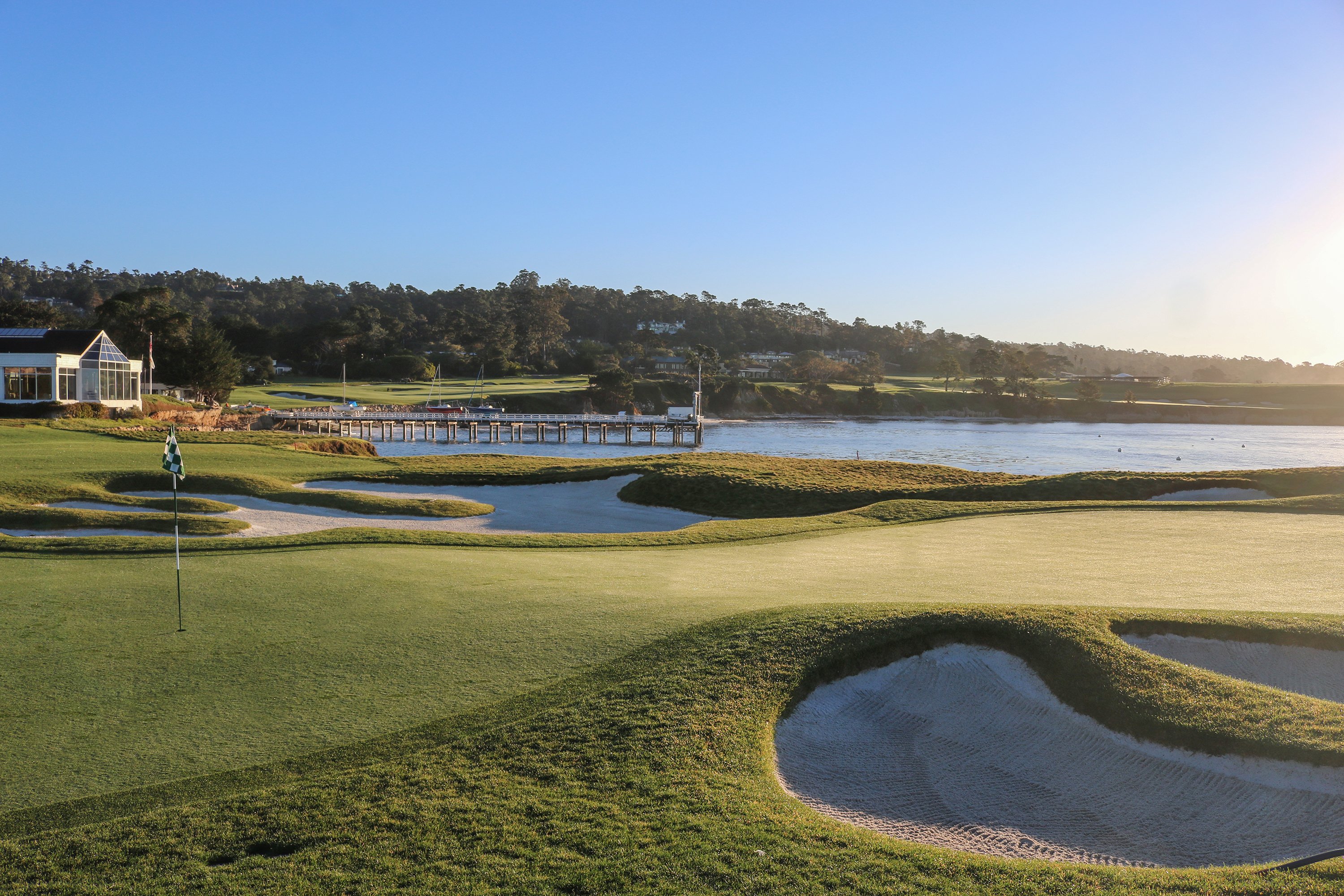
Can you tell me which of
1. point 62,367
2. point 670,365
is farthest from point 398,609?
point 670,365

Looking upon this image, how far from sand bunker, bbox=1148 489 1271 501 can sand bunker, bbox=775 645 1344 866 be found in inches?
862

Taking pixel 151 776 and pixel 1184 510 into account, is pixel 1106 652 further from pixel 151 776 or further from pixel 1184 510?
pixel 1184 510

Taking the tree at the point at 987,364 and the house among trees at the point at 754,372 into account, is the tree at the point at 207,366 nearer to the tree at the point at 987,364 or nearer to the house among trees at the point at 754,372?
the house among trees at the point at 754,372

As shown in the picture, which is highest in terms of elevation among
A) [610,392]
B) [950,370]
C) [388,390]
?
[950,370]

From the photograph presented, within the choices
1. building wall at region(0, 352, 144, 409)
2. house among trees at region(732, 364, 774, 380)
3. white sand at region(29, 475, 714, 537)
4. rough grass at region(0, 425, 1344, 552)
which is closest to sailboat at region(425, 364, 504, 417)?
building wall at region(0, 352, 144, 409)

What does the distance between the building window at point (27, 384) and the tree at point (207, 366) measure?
18.2m

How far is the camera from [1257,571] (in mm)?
13617

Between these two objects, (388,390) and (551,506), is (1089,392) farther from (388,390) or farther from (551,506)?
(551,506)

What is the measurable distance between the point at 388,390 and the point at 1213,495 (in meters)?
108

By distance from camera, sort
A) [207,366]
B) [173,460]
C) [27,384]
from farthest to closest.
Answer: [207,366], [27,384], [173,460]

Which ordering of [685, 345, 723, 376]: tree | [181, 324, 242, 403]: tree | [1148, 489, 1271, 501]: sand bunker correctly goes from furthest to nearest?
1. [685, 345, 723, 376]: tree
2. [181, 324, 242, 403]: tree
3. [1148, 489, 1271, 501]: sand bunker

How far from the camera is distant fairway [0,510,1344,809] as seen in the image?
7.17 m

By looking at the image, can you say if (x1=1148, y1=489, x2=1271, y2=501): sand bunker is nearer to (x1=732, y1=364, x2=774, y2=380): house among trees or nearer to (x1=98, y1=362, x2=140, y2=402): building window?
(x1=98, y1=362, x2=140, y2=402): building window

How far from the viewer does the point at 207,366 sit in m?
67.0
